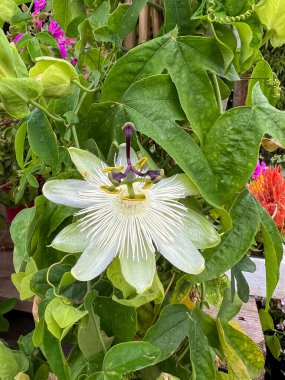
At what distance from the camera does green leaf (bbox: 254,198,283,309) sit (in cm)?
47

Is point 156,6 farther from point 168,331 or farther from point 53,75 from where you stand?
point 168,331

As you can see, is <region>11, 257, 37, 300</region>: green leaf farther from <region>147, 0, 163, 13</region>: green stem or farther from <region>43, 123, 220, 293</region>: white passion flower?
<region>147, 0, 163, 13</region>: green stem

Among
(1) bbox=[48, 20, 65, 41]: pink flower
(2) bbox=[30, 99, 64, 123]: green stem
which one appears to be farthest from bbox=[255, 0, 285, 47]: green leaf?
(1) bbox=[48, 20, 65, 41]: pink flower

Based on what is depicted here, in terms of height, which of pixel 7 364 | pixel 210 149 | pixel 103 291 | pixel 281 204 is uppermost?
pixel 210 149

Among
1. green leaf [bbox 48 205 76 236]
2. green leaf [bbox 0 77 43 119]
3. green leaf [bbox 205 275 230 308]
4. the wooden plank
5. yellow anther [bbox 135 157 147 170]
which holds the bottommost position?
the wooden plank

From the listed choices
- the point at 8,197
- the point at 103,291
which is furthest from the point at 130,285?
the point at 8,197

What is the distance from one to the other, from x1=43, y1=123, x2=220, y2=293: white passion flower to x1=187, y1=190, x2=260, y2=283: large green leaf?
0.04m

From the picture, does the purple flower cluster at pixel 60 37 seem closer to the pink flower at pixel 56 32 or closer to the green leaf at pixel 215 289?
the pink flower at pixel 56 32

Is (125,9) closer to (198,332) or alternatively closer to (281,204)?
(198,332)

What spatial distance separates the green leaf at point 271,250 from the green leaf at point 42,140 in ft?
0.70

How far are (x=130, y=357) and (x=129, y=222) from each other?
12cm

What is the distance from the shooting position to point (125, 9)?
0.50m

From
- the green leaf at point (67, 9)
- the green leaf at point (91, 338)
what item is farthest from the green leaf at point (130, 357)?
the green leaf at point (67, 9)

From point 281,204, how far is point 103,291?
0.63 m
